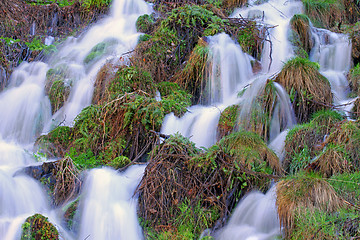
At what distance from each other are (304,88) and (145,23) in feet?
16.3

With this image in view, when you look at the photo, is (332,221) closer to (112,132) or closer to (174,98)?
(112,132)

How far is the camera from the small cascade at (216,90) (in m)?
6.92

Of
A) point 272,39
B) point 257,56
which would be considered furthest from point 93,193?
point 272,39

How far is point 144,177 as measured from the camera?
5711 millimetres

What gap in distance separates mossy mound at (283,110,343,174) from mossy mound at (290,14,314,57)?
3106mm

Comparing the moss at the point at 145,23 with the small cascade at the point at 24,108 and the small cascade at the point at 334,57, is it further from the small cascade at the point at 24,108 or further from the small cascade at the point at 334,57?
the small cascade at the point at 334,57

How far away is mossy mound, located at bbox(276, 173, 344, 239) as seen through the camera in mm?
4418

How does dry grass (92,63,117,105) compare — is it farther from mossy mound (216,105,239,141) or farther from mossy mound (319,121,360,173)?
mossy mound (319,121,360,173)

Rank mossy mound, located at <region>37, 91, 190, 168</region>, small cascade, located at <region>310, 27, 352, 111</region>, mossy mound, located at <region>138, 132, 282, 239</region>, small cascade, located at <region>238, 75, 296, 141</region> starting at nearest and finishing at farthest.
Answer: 1. mossy mound, located at <region>138, 132, 282, 239</region>
2. small cascade, located at <region>238, 75, 296, 141</region>
3. mossy mound, located at <region>37, 91, 190, 168</region>
4. small cascade, located at <region>310, 27, 352, 111</region>

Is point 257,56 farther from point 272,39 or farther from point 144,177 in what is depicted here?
point 144,177

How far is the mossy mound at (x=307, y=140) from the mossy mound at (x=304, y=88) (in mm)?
462

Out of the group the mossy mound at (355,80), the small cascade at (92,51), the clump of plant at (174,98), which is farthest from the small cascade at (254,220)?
the small cascade at (92,51)

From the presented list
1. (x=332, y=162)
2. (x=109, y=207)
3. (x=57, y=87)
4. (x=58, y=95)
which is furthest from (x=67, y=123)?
(x=332, y=162)

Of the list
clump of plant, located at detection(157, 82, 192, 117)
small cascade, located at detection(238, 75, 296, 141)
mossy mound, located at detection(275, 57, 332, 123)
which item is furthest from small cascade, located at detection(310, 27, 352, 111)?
clump of plant, located at detection(157, 82, 192, 117)
